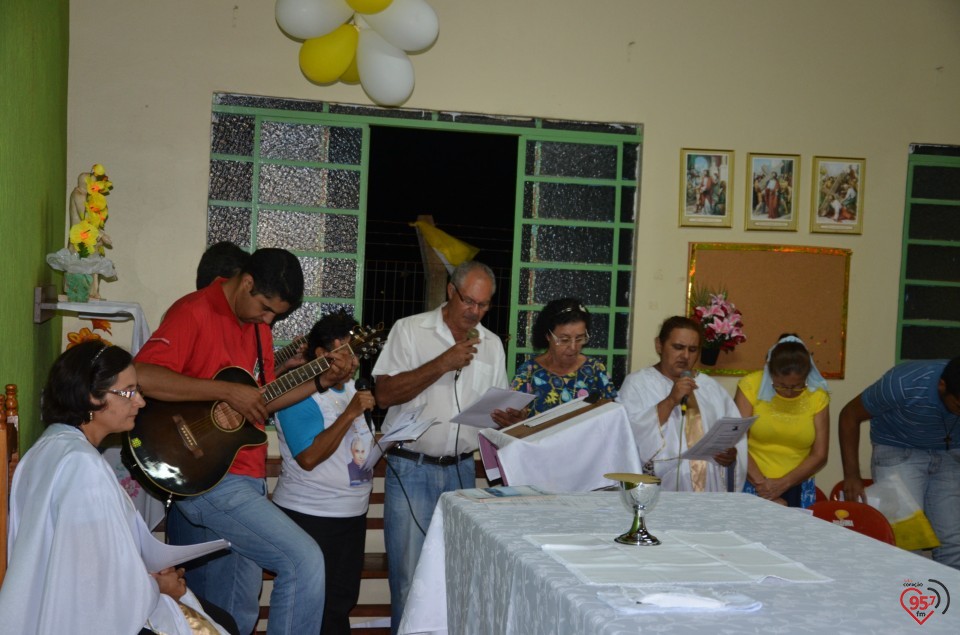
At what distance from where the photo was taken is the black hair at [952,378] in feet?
13.5

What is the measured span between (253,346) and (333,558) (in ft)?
3.19

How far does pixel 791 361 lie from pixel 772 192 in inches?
68.1

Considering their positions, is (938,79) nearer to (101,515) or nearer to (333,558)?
(333,558)

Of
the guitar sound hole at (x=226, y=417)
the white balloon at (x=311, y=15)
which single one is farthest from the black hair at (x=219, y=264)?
the white balloon at (x=311, y=15)

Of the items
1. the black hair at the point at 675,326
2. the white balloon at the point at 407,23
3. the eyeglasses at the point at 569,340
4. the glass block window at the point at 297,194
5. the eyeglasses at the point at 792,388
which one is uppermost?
the white balloon at the point at 407,23

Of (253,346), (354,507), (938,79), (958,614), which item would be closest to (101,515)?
(253,346)

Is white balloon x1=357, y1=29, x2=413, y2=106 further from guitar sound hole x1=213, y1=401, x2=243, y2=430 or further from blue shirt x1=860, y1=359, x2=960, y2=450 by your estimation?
blue shirt x1=860, y1=359, x2=960, y2=450

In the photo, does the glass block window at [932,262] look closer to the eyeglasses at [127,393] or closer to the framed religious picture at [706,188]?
the framed religious picture at [706,188]

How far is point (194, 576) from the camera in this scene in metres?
3.81

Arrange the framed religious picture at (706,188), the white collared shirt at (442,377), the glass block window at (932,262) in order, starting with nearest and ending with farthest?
the white collared shirt at (442,377) < the framed religious picture at (706,188) < the glass block window at (932,262)

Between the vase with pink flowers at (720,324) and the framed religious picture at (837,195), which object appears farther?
the framed religious picture at (837,195)

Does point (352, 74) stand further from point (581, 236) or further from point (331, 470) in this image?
point (331, 470)

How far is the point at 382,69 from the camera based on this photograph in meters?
4.94

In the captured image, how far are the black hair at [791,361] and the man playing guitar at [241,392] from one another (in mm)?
2391
